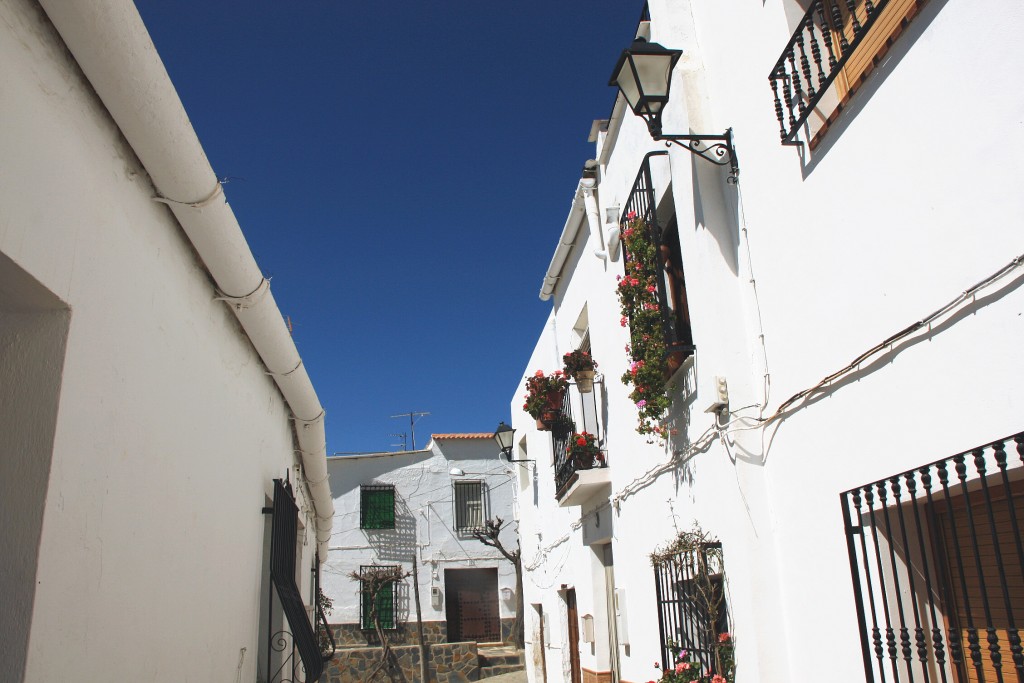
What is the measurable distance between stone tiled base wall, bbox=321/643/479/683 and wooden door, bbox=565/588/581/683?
10187 millimetres

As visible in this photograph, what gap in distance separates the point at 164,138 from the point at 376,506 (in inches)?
889

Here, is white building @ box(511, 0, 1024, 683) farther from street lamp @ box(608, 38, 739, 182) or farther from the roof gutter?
the roof gutter

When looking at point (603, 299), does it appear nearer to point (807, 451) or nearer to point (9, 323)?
point (807, 451)

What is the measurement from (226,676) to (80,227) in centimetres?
322

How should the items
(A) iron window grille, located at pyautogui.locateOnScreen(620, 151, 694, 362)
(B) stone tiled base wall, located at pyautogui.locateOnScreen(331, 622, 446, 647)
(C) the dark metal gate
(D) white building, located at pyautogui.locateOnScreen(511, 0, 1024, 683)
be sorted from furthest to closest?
(B) stone tiled base wall, located at pyautogui.locateOnScreen(331, 622, 446, 647) < (A) iron window grille, located at pyautogui.locateOnScreen(620, 151, 694, 362) < (C) the dark metal gate < (D) white building, located at pyautogui.locateOnScreen(511, 0, 1024, 683)

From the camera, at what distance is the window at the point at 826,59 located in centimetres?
394

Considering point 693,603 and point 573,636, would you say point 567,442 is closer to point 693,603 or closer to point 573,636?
point 573,636

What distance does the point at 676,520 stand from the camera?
A: 21.4 feet

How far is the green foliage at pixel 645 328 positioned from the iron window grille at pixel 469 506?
754 inches

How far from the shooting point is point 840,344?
429 centimetres

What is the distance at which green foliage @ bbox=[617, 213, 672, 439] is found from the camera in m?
6.55

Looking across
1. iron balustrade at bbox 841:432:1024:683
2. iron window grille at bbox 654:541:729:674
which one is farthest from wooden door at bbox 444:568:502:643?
iron balustrade at bbox 841:432:1024:683

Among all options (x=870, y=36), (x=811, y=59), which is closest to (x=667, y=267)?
(x=811, y=59)

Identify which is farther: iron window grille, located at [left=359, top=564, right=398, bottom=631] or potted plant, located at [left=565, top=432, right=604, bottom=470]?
Answer: iron window grille, located at [left=359, top=564, right=398, bottom=631]
